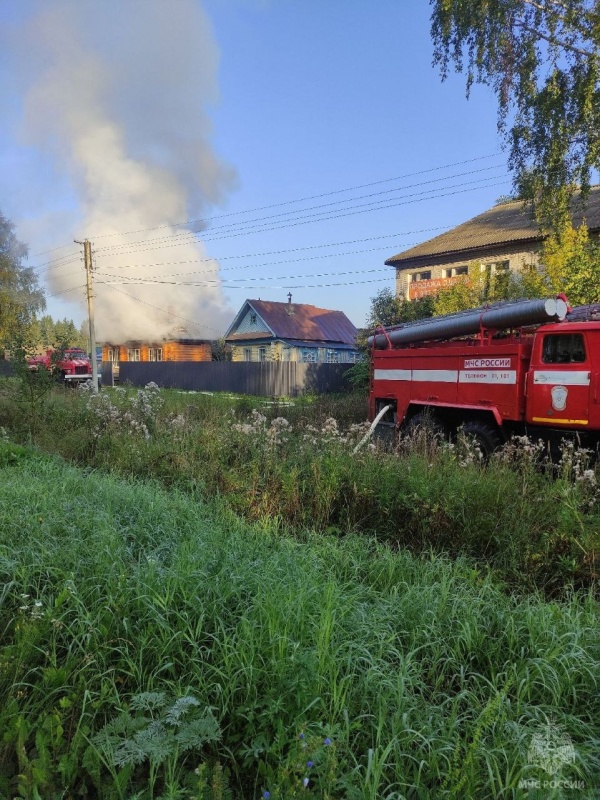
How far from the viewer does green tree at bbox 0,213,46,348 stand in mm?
40062

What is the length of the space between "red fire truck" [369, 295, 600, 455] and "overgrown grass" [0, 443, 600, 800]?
152 inches

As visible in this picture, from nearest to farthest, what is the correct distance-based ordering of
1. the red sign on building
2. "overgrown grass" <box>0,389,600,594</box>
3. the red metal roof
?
"overgrown grass" <box>0,389,600,594</box>, the red sign on building, the red metal roof

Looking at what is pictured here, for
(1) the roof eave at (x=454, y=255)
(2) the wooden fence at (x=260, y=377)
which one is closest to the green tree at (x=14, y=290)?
(2) the wooden fence at (x=260, y=377)

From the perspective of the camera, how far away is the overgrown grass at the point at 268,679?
174 centimetres

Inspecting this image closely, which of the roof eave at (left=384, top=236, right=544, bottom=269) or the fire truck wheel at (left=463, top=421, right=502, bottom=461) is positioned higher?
the roof eave at (left=384, top=236, right=544, bottom=269)

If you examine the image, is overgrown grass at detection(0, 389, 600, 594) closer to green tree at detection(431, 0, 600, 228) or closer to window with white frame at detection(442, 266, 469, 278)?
green tree at detection(431, 0, 600, 228)

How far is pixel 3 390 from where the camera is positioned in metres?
11.2

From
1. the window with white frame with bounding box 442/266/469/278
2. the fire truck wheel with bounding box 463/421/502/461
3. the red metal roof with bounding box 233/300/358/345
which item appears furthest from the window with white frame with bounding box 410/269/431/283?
the fire truck wheel with bounding box 463/421/502/461

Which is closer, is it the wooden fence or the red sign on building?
the red sign on building

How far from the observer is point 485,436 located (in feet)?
24.5

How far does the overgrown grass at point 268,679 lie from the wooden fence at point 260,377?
20.7m

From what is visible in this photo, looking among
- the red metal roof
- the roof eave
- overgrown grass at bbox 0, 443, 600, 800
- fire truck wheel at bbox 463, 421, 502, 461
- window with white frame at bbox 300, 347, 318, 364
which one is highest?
the roof eave

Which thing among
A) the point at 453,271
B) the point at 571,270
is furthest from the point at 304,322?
the point at 571,270

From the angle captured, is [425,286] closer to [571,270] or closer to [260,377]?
[260,377]
